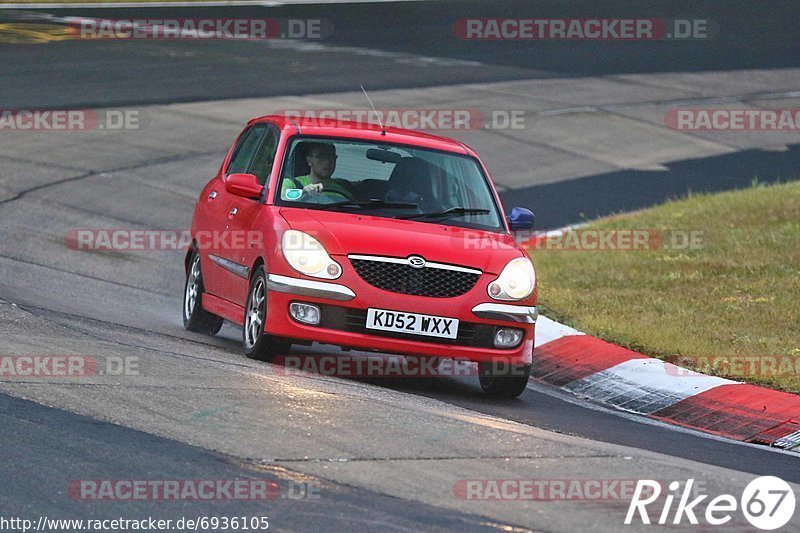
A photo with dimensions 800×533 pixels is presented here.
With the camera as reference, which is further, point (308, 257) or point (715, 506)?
point (308, 257)

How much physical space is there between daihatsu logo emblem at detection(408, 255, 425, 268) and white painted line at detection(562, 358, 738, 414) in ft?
5.29

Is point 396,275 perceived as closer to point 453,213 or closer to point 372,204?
point 372,204

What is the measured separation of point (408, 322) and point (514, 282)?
75 cm

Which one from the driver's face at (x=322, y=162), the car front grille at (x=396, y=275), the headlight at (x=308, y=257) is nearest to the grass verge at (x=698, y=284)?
the car front grille at (x=396, y=275)

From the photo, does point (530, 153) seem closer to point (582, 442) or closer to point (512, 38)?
point (512, 38)

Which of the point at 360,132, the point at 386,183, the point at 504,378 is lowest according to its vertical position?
the point at 504,378

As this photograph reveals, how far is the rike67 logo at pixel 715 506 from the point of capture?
239 inches

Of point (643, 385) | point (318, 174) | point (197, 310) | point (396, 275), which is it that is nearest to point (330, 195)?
point (318, 174)

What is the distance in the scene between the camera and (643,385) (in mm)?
9898

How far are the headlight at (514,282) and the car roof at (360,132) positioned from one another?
1390 millimetres

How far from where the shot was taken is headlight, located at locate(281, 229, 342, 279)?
902cm

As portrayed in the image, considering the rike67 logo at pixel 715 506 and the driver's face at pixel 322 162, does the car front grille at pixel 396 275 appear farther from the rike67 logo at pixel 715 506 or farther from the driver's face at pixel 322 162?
the rike67 logo at pixel 715 506

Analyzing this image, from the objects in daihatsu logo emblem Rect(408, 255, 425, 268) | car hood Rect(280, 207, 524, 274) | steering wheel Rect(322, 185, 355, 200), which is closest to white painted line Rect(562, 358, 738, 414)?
car hood Rect(280, 207, 524, 274)

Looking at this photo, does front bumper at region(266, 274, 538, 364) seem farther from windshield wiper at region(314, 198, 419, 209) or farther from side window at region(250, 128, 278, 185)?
side window at region(250, 128, 278, 185)
